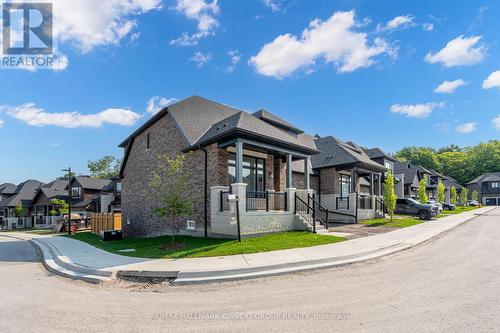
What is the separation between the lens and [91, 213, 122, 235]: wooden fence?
78.3 ft

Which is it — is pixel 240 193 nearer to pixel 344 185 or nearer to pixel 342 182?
pixel 342 182

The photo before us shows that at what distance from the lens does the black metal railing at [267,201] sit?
583 inches

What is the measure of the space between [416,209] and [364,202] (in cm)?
662

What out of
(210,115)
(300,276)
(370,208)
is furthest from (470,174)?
(300,276)

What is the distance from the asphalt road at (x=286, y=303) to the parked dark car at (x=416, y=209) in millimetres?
18782

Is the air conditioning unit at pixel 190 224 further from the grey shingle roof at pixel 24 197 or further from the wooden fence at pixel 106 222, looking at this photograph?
the grey shingle roof at pixel 24 197

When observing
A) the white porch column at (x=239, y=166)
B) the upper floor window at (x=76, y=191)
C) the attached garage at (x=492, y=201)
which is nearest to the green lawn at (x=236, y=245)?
the white porch column at (x=239, y=166)

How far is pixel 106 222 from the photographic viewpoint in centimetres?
2412

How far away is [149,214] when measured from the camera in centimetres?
1998

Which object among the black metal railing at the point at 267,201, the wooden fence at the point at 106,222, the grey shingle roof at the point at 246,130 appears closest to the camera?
the grey shingle roof at the point at 246,130

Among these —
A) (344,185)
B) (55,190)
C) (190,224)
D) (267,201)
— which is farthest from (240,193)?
(55,190)

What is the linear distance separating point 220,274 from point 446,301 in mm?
5160

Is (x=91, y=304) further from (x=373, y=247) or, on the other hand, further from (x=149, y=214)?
(x=149, y=214)

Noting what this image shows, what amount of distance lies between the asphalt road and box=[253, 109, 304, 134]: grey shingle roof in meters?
13.1
